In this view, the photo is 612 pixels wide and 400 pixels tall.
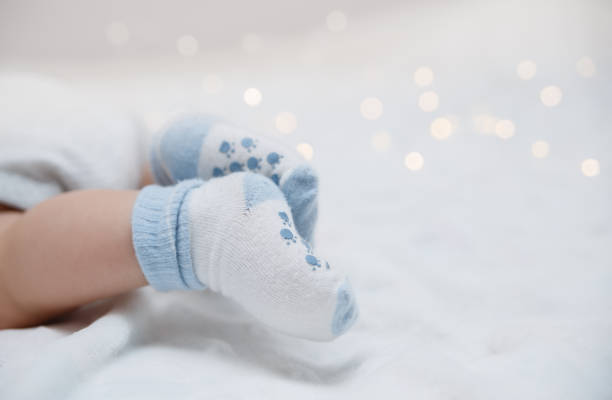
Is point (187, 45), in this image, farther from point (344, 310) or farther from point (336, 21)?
point (344, 310)

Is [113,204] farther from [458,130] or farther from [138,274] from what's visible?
[458,130]

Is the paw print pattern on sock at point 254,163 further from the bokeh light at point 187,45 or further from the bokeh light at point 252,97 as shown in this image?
the bokeh light at point 187,45

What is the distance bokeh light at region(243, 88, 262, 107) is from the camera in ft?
4.24

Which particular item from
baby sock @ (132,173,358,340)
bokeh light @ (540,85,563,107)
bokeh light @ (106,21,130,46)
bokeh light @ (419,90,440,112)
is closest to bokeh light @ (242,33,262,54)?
bokeh light @ (106,21,130,46)

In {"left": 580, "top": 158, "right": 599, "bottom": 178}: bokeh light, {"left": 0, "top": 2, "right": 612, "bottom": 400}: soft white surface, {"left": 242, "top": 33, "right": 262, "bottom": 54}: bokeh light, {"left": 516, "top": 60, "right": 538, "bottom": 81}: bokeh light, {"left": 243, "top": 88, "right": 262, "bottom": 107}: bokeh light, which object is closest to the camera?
{"left": 0, "top": 2, "right": 612, "bottom": 400}: soft white surface

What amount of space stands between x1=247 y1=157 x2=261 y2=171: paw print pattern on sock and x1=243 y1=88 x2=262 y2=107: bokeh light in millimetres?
676

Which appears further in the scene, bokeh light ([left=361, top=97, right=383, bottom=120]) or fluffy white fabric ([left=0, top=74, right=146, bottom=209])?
bokeh light ([left=361, top=97, right=383, bottom=120])

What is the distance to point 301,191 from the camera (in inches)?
24.1

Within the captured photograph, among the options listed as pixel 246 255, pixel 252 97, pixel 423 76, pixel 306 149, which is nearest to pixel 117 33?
pixel 252 97

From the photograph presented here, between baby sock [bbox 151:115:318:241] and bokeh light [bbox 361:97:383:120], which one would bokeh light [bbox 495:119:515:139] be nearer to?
bokeh light [bbox 361:97:383:120]

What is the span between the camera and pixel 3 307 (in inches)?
23.7

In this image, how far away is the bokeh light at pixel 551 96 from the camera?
1055 millimetres

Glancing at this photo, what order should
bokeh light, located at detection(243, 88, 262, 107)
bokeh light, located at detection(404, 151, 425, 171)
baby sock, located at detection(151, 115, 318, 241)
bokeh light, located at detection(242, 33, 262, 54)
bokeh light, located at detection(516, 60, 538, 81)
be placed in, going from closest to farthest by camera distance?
baby sock, located at detection(151, 115, 318, 241), bokeh light, located at detection(404, 151, 425, 171), bokeh light, located at detection(516, 60, 538, 81), bokeh light, located at detection(243, 88, 262, 107), bokeh light, located at detection(242, 33, 262, 54)

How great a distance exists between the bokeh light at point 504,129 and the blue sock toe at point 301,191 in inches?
23.8
